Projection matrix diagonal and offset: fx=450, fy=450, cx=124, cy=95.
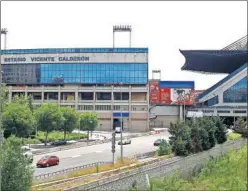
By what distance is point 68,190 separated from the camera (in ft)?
17.4

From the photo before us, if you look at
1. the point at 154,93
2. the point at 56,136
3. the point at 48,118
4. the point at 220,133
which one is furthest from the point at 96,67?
the point at 220,133

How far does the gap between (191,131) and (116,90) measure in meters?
15.2

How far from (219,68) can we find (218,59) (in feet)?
6.24

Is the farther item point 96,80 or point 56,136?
point 96,80

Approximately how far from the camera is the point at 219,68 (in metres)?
29.1

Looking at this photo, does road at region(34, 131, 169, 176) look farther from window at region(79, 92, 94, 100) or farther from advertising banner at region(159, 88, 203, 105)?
advertising banner at region(159, 88, 203, 105)

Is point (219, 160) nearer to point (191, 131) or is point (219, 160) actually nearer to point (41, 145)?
point (191, 131)

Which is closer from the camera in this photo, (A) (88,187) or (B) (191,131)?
(A) (88,187)

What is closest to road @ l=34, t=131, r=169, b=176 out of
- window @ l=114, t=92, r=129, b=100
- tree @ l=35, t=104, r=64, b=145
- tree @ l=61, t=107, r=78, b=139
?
tree @ l=35, t=104, r=64, b=145

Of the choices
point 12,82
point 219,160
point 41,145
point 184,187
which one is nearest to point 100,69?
point 12,82

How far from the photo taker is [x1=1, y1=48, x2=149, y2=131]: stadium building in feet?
85.7

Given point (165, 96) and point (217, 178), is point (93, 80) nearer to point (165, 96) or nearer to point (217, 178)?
point (165, 96)

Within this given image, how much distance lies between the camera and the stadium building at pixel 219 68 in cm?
2559

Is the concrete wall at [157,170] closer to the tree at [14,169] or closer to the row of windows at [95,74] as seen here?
the tree at [14,169]
